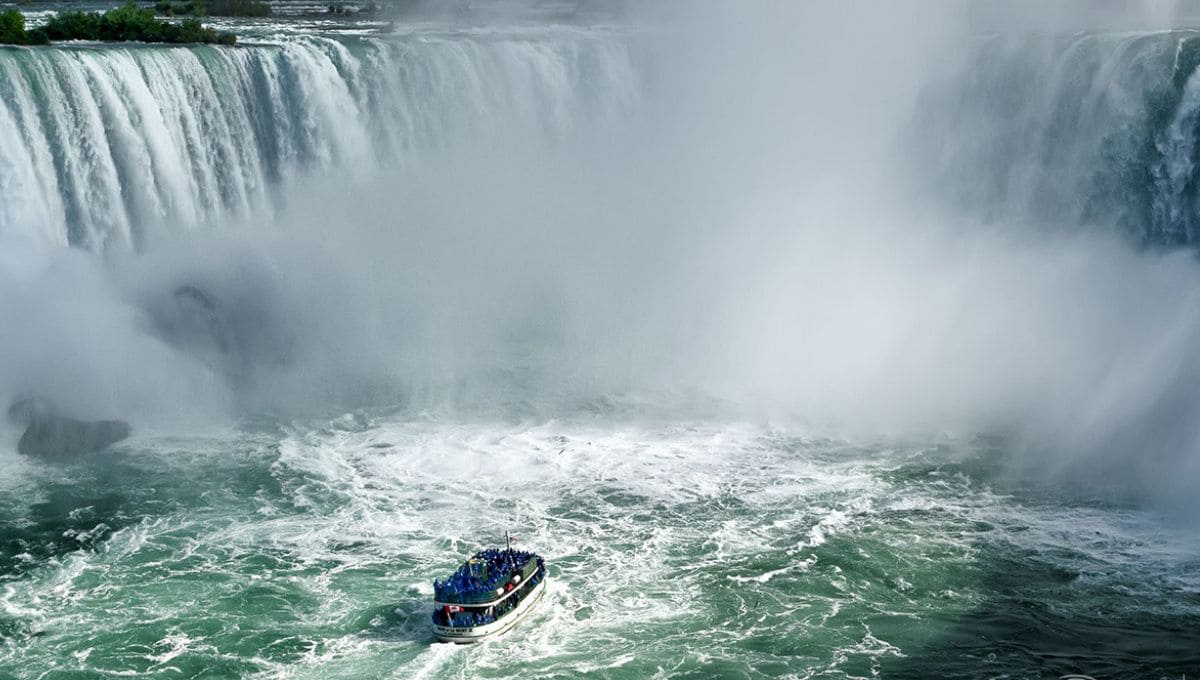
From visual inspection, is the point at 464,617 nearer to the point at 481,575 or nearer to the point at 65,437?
the point at 481,575

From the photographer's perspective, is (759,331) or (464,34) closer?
(759,331)

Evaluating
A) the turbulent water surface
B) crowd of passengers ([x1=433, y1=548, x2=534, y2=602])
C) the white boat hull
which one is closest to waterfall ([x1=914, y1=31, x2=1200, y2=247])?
the turbulent water surface

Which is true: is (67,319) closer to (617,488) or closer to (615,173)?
(617,488)

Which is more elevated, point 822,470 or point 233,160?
point 233,160

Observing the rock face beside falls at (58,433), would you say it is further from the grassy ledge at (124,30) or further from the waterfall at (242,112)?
the grassy ledge at (124,30)

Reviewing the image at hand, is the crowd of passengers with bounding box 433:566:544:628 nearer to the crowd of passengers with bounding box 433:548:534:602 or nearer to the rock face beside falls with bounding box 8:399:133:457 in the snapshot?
the crowd of passengers with bounding box 433:548:534:602

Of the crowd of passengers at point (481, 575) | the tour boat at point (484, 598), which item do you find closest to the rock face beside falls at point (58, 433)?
the crowd of passengers at point (481, 575)

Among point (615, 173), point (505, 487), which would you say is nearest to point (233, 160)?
point (615, 173)
